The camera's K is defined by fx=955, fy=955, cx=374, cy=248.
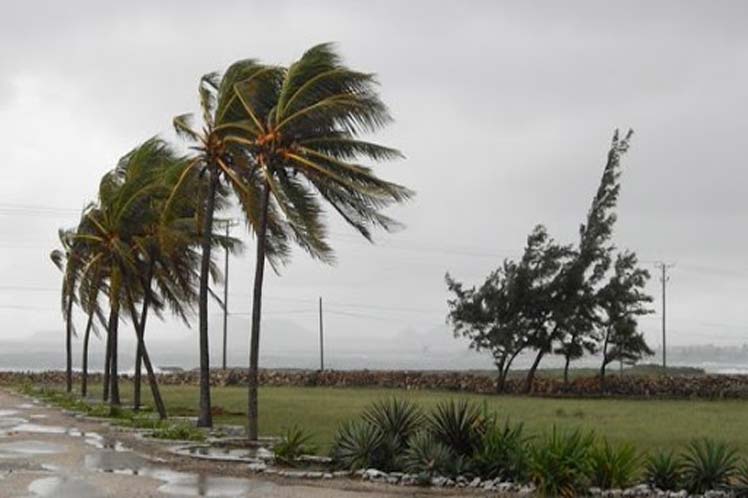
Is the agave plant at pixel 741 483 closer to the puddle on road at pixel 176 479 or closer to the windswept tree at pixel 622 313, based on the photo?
the puddle on road at pixel 176 479

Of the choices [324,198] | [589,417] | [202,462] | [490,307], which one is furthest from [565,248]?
[202,462]

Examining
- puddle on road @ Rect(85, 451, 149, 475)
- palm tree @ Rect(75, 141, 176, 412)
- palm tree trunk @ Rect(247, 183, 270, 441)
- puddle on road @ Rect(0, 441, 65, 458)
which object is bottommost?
puddle on road @ Rect(0, 441, 65, 458)

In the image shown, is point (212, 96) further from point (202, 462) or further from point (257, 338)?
point (202, 462)

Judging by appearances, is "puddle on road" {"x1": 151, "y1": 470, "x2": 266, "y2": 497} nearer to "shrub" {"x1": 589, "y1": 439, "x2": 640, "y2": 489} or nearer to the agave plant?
"shrub" {"x1": 589, "y1": 439, "x2": 640, "y2": 489}

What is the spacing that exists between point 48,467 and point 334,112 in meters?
8.51

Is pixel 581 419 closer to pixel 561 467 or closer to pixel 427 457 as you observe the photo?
pixel 427 457

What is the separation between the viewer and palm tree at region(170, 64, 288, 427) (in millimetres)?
20969

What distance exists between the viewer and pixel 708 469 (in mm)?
13016

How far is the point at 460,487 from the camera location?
13.8 meters

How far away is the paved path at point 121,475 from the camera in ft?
43.8

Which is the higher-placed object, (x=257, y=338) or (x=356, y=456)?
(x=257, y=338)

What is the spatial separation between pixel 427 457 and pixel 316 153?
7.02 meters

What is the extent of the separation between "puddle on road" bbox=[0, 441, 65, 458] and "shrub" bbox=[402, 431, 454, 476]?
7764 millimetres

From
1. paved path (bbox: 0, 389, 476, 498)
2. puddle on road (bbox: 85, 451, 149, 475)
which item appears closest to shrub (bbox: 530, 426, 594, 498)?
paved path (bbox: 0, 389, 476, 498)
